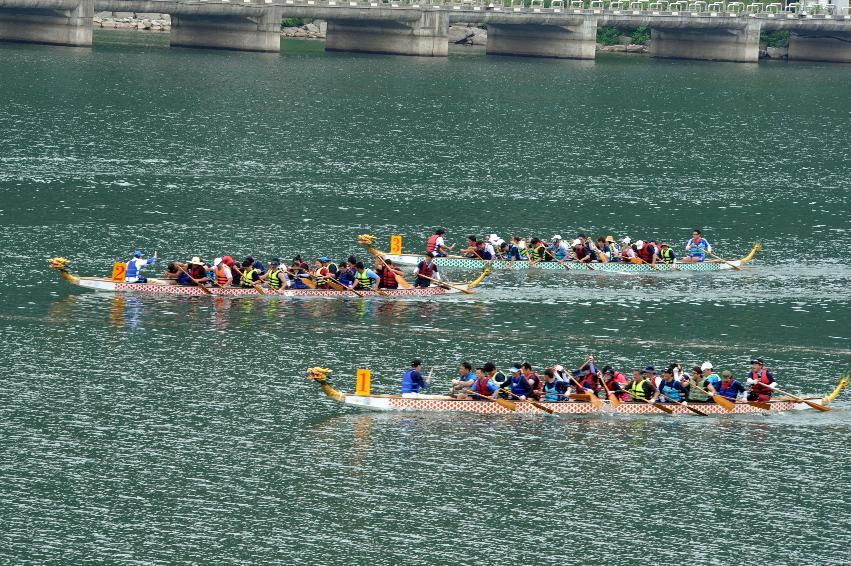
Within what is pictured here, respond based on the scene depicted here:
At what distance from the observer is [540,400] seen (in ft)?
170

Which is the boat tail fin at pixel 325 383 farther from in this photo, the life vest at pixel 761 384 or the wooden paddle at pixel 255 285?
the wooden paddle at pixel 255 285

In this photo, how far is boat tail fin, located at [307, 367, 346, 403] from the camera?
4872 centimetres

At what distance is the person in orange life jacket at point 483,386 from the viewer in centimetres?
5116

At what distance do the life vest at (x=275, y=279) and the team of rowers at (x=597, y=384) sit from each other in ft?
44.9

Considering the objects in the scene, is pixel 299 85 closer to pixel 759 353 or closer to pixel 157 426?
pixel 759 353

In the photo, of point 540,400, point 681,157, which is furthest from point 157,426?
point 681,157

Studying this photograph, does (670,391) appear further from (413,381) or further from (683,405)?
(413,381)

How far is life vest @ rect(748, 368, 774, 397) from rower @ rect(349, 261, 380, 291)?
19.1m

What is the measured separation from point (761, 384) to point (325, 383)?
15.2 m

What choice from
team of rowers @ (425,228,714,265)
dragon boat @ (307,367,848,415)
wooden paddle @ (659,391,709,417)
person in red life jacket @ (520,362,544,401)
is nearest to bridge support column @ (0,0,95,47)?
team of rowers @ (425,228,714,265)

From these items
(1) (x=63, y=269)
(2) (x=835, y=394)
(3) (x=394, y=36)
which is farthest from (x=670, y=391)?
(3) (x=394, y=36)

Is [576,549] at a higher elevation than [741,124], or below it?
below

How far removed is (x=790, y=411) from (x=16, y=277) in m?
33.5

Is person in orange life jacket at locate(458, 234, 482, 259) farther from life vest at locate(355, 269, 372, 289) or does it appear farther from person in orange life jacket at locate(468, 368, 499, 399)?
person in orange life jacket at locate(468, 368, 499, 399)
